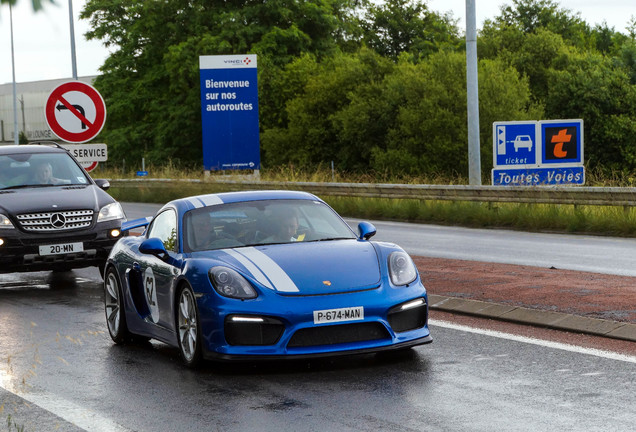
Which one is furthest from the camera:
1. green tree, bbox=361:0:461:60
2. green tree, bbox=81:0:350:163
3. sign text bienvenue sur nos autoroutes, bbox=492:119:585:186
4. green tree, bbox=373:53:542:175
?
green tree, bbox=361:0:461:60

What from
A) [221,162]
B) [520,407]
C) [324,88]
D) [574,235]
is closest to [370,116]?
[324,88]

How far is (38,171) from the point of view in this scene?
14.3 metres

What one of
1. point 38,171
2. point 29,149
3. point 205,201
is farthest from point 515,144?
point 205,201

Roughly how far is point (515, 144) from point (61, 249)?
13.2 meters

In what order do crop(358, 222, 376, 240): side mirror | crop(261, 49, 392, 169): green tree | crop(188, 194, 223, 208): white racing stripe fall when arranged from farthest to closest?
crop(261, 49, 392, 169): green tree
crop(188, 194, 223, 208): white racing stripe
crop(358, 222, 376, 240): side mirror

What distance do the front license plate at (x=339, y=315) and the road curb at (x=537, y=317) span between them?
2171mm

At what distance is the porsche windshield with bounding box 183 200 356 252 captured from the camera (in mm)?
8320

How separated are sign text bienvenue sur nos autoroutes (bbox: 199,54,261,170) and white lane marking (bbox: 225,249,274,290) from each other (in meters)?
30.0

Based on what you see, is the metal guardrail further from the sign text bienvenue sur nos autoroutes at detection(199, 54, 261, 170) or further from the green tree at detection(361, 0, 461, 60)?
the green tree at detection(361, 0, 461, 60)

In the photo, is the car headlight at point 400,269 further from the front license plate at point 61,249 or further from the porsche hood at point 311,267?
the front license plate at point 61,249

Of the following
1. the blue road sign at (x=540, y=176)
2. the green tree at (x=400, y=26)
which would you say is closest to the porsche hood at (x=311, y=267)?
the blue road sign at (x=540, y=176)

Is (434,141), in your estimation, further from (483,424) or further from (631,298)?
(483,424)

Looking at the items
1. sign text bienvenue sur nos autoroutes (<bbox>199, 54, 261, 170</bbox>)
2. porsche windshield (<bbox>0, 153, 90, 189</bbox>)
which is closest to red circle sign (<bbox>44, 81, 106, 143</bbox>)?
porsche windshield (<bbox>0, 153, 90, 189</bbox>)

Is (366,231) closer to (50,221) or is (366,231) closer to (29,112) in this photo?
(50,221)
